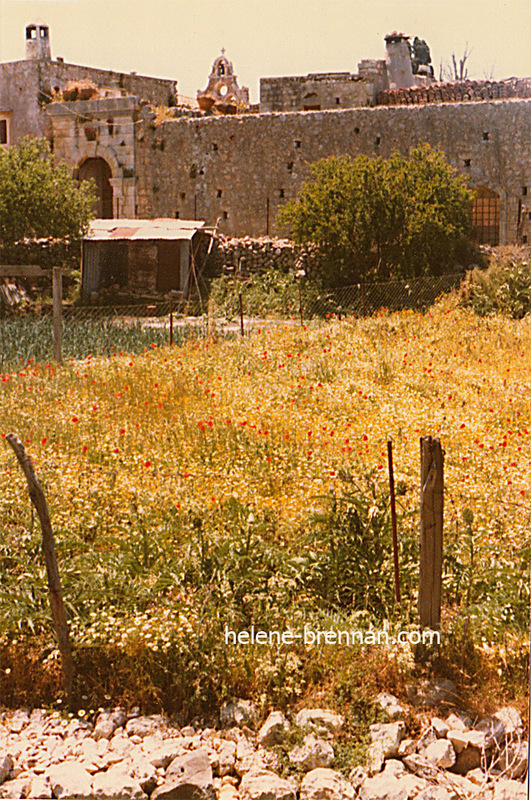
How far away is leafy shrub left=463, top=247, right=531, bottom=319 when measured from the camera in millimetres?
12820

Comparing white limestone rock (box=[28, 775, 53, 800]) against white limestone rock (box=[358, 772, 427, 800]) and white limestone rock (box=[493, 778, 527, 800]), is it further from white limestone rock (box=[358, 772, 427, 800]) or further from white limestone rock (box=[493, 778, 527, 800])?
white limestone rock (box=[493, 778, 527, 800])

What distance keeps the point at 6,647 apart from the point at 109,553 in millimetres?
811

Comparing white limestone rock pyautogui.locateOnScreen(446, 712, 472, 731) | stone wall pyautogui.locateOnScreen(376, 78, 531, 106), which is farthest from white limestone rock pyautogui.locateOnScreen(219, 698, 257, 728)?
stone wall pyautogui.locateOnScreen(376, 78, 531, 106)

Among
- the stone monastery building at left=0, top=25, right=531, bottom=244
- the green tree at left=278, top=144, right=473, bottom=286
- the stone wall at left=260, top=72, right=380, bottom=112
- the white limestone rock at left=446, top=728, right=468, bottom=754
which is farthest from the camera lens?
the stone wall at left=260, top=72, right=380, bottom=112

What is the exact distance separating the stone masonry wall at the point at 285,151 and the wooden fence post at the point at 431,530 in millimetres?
17584

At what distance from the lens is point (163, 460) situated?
6793mm

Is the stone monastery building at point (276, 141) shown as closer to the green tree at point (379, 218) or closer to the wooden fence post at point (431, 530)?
the green tree at point (379, 218)

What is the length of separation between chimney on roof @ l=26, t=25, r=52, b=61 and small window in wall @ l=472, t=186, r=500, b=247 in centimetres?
1537

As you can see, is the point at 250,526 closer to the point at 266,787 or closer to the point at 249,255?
the point at 266,787

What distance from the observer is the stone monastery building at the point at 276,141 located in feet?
68.0

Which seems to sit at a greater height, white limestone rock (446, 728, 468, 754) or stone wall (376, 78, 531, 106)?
stone wall (376, 78, 531, 106)

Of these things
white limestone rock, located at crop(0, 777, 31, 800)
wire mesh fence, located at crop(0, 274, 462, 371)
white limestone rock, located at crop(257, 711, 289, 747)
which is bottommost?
white limestone rock, located at crop(0, 777, 31, 800)

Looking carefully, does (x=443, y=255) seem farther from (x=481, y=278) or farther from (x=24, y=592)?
(x=24, y=592)

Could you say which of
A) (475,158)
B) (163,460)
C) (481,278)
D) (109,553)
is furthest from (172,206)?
(109,553)
